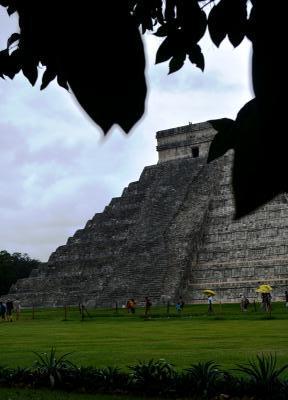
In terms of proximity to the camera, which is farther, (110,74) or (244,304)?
(244,304)

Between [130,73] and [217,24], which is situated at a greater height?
[217,24]

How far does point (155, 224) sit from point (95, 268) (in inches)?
160

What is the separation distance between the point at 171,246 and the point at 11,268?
37414 mm

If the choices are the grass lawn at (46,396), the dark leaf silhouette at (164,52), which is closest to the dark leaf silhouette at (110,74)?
the dark leaf silhouette at (164,52)

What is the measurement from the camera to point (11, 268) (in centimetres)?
6619

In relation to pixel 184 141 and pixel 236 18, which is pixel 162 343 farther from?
pixel 184 141

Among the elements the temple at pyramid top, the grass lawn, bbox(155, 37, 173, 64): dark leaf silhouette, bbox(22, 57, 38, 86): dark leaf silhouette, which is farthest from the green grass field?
the temple at pyramid top

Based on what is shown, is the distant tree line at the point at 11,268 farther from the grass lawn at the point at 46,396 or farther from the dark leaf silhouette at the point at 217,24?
the dark leaf silhouette at the point at 217,24

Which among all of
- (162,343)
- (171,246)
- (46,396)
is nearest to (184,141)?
(171,246)

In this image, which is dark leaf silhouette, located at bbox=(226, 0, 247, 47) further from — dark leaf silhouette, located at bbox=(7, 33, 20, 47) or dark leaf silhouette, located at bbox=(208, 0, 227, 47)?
dark leaf silhouette, located at bbox=(7, 33, 20, 47)

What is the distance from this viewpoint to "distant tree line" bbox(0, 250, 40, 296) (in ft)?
199

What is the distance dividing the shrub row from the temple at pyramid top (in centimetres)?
2655

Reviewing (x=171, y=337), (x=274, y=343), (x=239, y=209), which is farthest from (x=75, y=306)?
(x=239, y=209)

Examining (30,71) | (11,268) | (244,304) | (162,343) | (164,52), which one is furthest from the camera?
(11,268)
